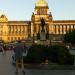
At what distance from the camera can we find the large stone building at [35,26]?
598 feet

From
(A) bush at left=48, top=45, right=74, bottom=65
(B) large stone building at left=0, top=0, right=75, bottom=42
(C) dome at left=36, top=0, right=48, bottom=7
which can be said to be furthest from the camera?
(C) dome at left=36, top=0, right=48, bottom=7

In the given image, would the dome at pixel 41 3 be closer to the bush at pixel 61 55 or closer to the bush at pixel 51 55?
the bush at pixel 51 55

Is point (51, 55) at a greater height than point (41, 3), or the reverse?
point (41, 3)

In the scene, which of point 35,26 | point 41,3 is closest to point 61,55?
point 35,26

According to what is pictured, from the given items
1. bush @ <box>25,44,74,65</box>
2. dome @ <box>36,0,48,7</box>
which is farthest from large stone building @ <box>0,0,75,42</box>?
bush @ <box>25,44,74,65</box>

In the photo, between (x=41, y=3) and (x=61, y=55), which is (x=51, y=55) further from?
(x=41, y=3)

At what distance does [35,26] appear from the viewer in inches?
7180

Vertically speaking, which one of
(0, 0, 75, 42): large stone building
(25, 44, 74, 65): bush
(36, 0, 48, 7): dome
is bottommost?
(0, 0, 75, 42): large stone building

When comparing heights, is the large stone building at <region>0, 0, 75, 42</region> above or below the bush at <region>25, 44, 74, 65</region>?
below

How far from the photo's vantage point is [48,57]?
28.9m

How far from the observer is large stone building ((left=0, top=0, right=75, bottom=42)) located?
598 feet

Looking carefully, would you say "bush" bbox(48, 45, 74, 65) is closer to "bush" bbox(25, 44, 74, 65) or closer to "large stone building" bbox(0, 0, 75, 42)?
"bush" bbox(25, 44, 74, 65)

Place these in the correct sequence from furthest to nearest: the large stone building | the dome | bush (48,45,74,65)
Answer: the dome → the large stone building → bush (48,45,74,65)

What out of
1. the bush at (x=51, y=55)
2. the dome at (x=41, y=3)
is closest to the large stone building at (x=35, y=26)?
the dome at (x=41, y=3)
